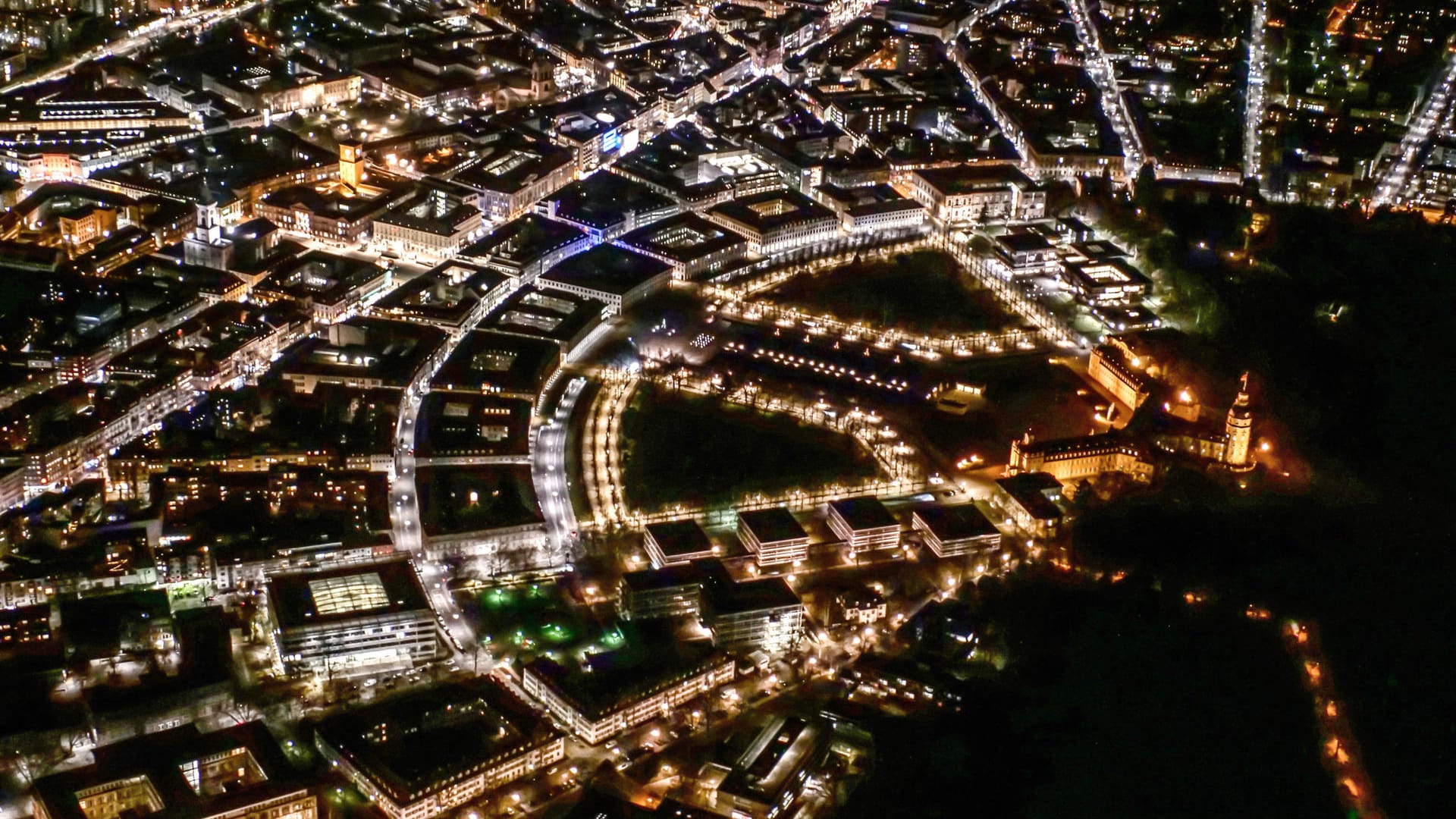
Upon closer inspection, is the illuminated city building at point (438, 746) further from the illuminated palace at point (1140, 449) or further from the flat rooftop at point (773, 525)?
the illuminated palace at point (1140, 449)

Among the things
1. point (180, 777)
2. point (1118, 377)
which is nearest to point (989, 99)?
point (1118, 377)

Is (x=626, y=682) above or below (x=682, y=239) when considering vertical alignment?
below

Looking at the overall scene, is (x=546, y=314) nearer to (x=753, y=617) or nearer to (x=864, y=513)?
(x=864, y=513)

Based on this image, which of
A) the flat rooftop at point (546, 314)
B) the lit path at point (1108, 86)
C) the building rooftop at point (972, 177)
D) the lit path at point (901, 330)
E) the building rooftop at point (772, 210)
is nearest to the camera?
the flat rooftop at point (546, 314)

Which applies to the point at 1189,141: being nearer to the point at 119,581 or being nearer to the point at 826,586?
the point at 826,586

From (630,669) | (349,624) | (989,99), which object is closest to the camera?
(630,669)

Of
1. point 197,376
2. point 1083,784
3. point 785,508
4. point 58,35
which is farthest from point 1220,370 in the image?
point 58,35

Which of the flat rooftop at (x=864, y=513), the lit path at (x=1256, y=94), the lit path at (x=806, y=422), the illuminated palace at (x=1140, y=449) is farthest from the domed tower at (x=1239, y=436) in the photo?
the lit path at (x=1256, y=94)
